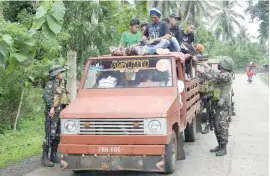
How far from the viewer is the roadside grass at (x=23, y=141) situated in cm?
774

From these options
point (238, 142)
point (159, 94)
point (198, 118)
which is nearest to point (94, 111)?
point (159, 94)

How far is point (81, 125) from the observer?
5.79 metres

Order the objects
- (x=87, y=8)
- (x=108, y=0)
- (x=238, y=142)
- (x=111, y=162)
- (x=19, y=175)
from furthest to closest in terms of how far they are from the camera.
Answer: (x=108, y=0) → (x=87, y=8) → (x=238, y=142) → (x=19, y=175) → (x=111, y=162)

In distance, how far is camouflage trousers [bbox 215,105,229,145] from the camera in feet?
25.2

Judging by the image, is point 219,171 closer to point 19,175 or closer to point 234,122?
point 19,175

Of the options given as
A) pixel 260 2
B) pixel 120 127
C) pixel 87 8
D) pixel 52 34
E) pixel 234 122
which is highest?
pixel 260 2

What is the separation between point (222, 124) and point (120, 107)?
8.53 ft

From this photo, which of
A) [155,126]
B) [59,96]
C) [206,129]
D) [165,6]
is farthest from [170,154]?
[165,6]

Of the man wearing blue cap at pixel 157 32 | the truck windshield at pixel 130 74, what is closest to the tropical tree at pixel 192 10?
the man wearing blue cap at pixel 157 32

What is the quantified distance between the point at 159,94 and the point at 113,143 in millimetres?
1241

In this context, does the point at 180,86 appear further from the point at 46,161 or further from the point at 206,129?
the point at 206,129

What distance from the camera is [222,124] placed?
7.67 m

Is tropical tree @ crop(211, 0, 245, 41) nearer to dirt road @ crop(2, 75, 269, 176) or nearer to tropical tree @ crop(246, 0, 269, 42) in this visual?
tropical tree @ crop(246, 0, 269, 42)

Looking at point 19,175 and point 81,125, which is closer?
point 81,125
